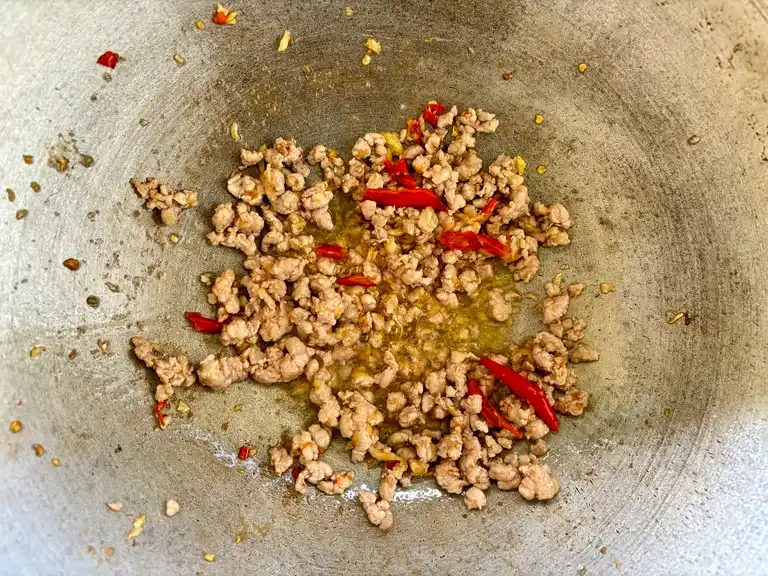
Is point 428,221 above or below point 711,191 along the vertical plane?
below

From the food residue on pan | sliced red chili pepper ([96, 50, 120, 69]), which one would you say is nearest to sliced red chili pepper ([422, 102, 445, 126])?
the food residue on pan

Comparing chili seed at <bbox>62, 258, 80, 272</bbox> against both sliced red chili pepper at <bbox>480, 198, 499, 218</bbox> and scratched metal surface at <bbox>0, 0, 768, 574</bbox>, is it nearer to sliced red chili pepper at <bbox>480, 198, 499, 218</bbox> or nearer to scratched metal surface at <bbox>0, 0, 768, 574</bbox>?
scratched metal surface at <bbox>0, 0, 768, 574</bbox>

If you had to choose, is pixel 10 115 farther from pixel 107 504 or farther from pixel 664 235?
pixel 664 235

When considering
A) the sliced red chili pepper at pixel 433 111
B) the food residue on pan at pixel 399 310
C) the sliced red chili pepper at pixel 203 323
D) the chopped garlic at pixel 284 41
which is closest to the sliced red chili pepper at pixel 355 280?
the food residue on pan at pixel 399 310

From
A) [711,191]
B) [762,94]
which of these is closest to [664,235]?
[711,191]

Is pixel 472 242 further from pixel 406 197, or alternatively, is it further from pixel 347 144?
pixel 347 144
